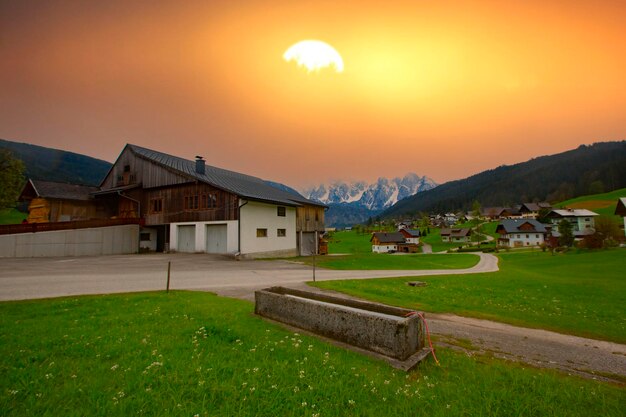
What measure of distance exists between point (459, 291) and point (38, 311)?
18579mm

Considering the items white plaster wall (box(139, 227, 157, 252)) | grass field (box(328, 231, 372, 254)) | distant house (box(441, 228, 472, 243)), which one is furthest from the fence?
distant house (box(441, 228, 472, 243))

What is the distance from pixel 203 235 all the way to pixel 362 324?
1253 inches

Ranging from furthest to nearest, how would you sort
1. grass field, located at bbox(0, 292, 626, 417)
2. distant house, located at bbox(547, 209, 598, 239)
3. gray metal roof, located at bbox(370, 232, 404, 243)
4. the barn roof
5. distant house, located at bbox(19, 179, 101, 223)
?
gray metal roof, located at bbox(370, 232, 404, 243)
distant house, located at bbox(547, 209, 598, 239)
distant house, located at bbox(19, 179, 101, 223)
the barn roof
grass field, located at bbox(0, 292, 626, 417)

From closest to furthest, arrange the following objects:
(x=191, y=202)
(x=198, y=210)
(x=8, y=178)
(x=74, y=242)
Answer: (x=74, y=242) < (x=198, y=210) < (x=191, y=202) < (x=8, y=178)

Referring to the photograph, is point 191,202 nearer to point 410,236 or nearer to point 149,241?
point 149,241

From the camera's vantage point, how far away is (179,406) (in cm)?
384

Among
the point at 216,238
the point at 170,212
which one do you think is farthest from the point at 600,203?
the point at 170,212

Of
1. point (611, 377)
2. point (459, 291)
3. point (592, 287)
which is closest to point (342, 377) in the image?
point (611, 377)

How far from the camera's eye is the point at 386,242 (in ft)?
383

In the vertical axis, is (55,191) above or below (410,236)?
above

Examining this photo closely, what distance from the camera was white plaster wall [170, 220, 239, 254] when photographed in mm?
32500

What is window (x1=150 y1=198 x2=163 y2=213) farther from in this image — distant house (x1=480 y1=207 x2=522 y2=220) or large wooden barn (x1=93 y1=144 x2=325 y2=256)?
distant house (x1=480 y1=207 x2=522 y2=220)

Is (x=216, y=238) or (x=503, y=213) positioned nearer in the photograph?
(x=216, y=238)

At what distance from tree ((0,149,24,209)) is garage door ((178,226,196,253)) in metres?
40.4
